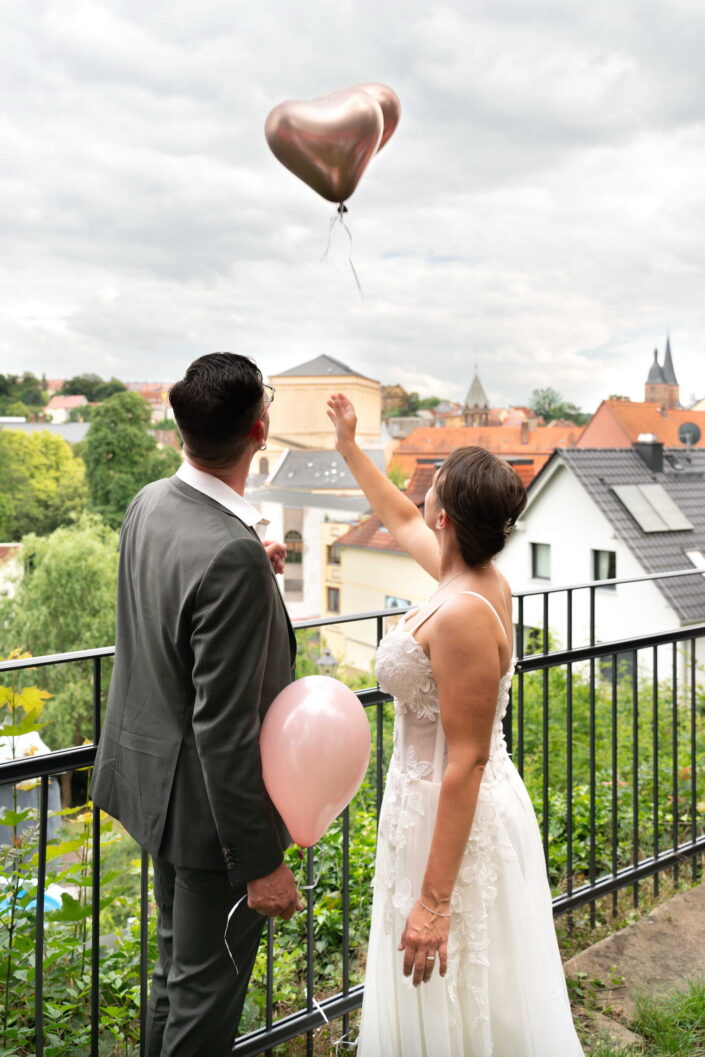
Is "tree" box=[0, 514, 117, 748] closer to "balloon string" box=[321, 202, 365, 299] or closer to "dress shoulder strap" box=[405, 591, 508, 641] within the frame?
"balloon string" box=[321, 202, 365, 299]

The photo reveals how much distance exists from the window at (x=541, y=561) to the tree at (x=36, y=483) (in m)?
26.2

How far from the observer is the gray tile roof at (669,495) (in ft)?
60.3

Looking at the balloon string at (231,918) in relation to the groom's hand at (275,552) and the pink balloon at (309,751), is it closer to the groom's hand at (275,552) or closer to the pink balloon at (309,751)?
the pink balloon at (309,751)

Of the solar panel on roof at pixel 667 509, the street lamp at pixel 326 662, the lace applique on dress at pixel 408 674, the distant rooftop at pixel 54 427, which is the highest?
the distant rooftop at pixel 54 427

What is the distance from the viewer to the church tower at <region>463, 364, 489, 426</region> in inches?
2234

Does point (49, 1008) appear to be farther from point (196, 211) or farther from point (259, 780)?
point (196, 211)

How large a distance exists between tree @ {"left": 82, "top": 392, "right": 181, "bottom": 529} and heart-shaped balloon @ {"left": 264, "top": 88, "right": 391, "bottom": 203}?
3485cm

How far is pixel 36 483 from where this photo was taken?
44781mm

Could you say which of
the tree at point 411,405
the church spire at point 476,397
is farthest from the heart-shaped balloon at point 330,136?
the church spire at point 476,397

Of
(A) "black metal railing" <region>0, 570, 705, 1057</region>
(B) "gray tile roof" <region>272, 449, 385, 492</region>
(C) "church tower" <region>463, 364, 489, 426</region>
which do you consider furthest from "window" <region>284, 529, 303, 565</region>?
(A) "black metal railing" <region>0, 570, 705, 1057</region>

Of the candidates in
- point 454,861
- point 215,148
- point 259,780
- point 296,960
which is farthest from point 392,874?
point 215,148

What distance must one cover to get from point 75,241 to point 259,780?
8650 cm

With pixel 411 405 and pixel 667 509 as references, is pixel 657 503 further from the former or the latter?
pixel 411 405

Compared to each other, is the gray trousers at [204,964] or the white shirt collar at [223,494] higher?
the white shirt collar at [223,494]
